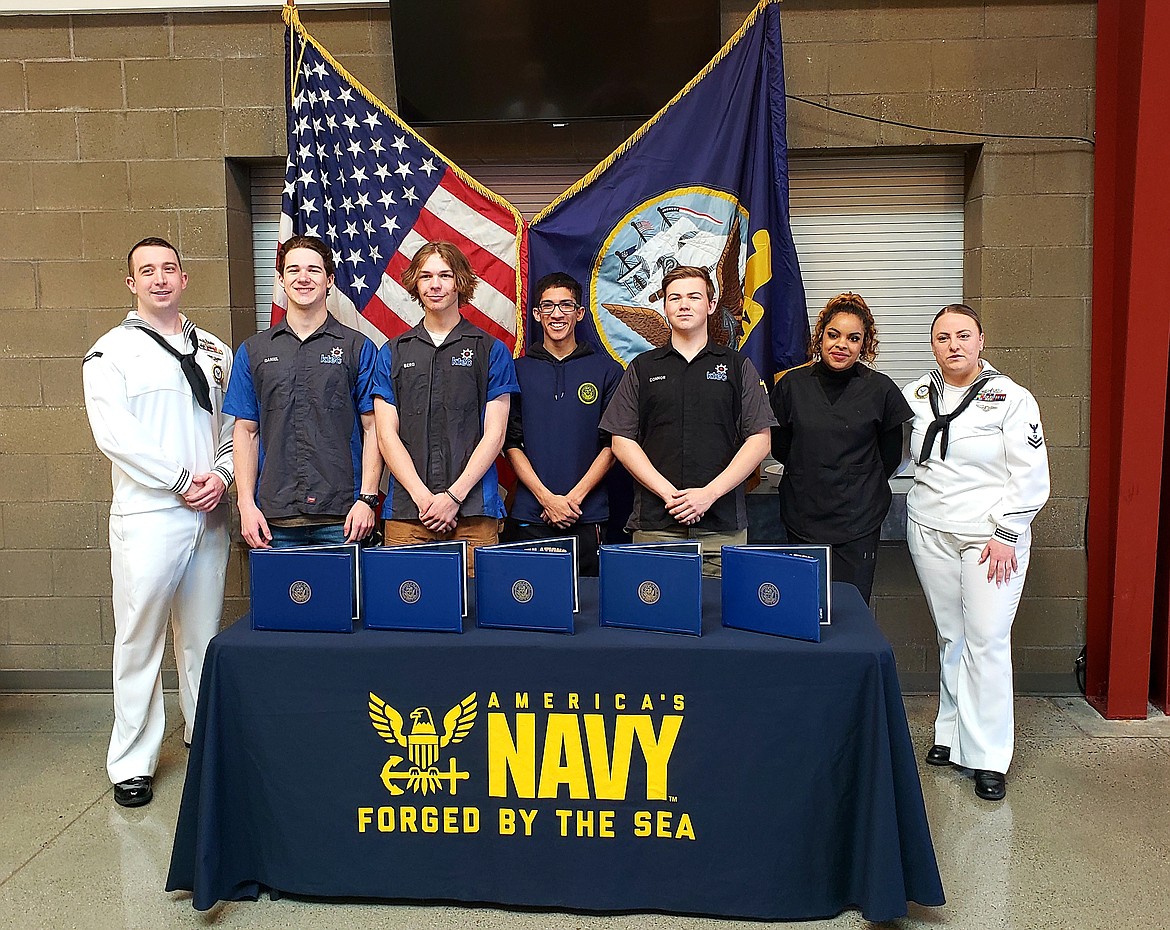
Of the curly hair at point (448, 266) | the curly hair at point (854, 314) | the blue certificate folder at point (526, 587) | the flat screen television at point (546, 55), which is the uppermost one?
the flat screen television at point (546, 55)

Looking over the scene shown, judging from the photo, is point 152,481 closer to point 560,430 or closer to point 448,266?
point 448,266

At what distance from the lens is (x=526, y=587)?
2404 millimetres

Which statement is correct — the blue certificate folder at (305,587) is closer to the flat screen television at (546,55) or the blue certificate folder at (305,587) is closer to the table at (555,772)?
the table at (555,772)

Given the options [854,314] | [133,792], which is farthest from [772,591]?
[133,792]

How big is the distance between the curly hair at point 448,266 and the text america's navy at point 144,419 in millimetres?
735

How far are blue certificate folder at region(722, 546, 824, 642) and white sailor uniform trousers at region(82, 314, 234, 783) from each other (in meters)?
1.72

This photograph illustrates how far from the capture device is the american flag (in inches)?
151

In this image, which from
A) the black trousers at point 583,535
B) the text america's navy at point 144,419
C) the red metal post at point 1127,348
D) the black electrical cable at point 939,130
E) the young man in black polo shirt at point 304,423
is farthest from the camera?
the black electrical cable at point 939,130

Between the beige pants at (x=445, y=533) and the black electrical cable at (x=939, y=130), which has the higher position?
the black electrical cable at (x=939, y=130)

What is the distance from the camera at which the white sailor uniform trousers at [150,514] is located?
3.04 meters

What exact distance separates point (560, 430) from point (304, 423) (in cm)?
83

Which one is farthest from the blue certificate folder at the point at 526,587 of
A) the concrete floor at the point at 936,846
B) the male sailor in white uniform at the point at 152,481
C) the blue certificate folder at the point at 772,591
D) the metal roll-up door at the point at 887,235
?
the metal roll-up door at the point at 887,235

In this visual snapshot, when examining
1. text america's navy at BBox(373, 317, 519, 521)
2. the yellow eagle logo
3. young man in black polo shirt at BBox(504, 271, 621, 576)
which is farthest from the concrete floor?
young man in black polo shirt at BBox(504, 271, 621, 576)

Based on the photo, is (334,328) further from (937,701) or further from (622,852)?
(937,701)
